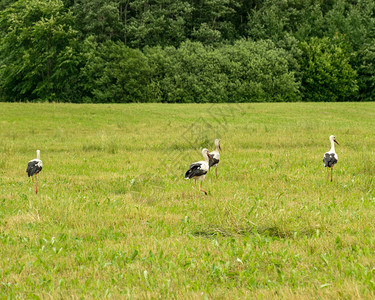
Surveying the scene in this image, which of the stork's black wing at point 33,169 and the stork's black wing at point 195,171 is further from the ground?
the stork's black wing at point 195,171

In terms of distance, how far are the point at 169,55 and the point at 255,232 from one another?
192 ft

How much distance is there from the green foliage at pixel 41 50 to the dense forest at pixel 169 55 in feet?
0.48

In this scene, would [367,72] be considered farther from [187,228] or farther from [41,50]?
[187,228]

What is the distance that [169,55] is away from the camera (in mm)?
63219

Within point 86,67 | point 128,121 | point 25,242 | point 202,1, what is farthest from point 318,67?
point 25,242

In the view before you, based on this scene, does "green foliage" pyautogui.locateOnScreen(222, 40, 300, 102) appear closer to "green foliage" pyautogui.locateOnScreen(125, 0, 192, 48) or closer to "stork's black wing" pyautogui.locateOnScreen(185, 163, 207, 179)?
"green foliage" pyautogui.locateOnScreen(125, 0, 192, 48)

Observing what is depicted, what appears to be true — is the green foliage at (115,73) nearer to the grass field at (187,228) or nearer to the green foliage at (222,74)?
the green foliage at (222,74)

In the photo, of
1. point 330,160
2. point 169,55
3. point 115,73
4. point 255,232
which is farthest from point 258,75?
point 255,232

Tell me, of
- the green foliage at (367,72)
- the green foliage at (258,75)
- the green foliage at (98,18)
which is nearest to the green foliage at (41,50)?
the green foliage at (98,18)

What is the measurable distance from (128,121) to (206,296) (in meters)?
26.3

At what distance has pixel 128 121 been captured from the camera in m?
30.4

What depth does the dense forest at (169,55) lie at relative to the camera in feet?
199

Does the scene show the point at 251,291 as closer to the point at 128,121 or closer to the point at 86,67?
the point at 128,121

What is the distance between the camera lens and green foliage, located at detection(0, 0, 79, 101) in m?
60.4
